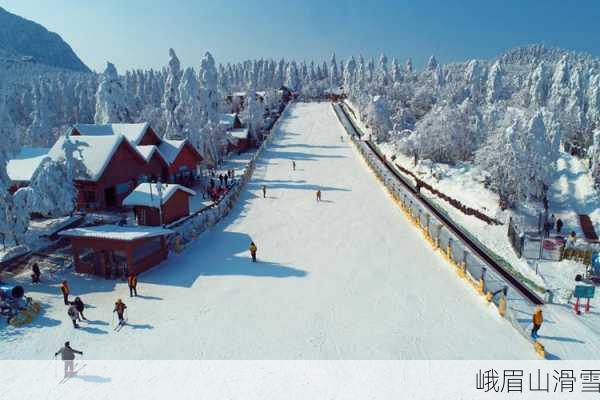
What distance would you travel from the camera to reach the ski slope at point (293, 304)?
40.0 ft

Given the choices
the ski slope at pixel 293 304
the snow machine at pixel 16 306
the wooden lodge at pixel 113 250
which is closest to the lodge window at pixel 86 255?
the wooden lodge at pixel 113 250

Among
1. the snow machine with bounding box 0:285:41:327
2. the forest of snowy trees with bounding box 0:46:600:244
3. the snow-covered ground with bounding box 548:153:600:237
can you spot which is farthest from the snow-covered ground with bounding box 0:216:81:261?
the snow-covered ground with bounding box 548:153:600:237

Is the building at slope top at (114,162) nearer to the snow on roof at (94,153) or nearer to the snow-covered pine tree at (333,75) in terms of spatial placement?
the snow on roof at (94,153)

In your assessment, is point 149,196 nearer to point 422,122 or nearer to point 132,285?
point 132,285

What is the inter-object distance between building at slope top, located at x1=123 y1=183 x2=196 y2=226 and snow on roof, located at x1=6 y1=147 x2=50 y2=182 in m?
11.2

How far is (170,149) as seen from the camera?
37.0m

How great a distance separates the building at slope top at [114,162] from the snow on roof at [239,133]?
20.2 metres

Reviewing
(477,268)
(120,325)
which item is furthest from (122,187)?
(477,268)

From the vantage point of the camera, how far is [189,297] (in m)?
15.8

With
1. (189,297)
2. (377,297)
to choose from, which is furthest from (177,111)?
(377,297)

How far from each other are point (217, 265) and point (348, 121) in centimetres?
6827

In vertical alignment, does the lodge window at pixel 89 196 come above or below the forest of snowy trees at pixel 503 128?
below

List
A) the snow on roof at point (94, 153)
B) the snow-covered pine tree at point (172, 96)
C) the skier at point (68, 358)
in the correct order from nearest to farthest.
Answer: the skier at point (68, 358)
the snow on roof at point (94, 153)
the snow-covered pine tree at point (172, 96)
